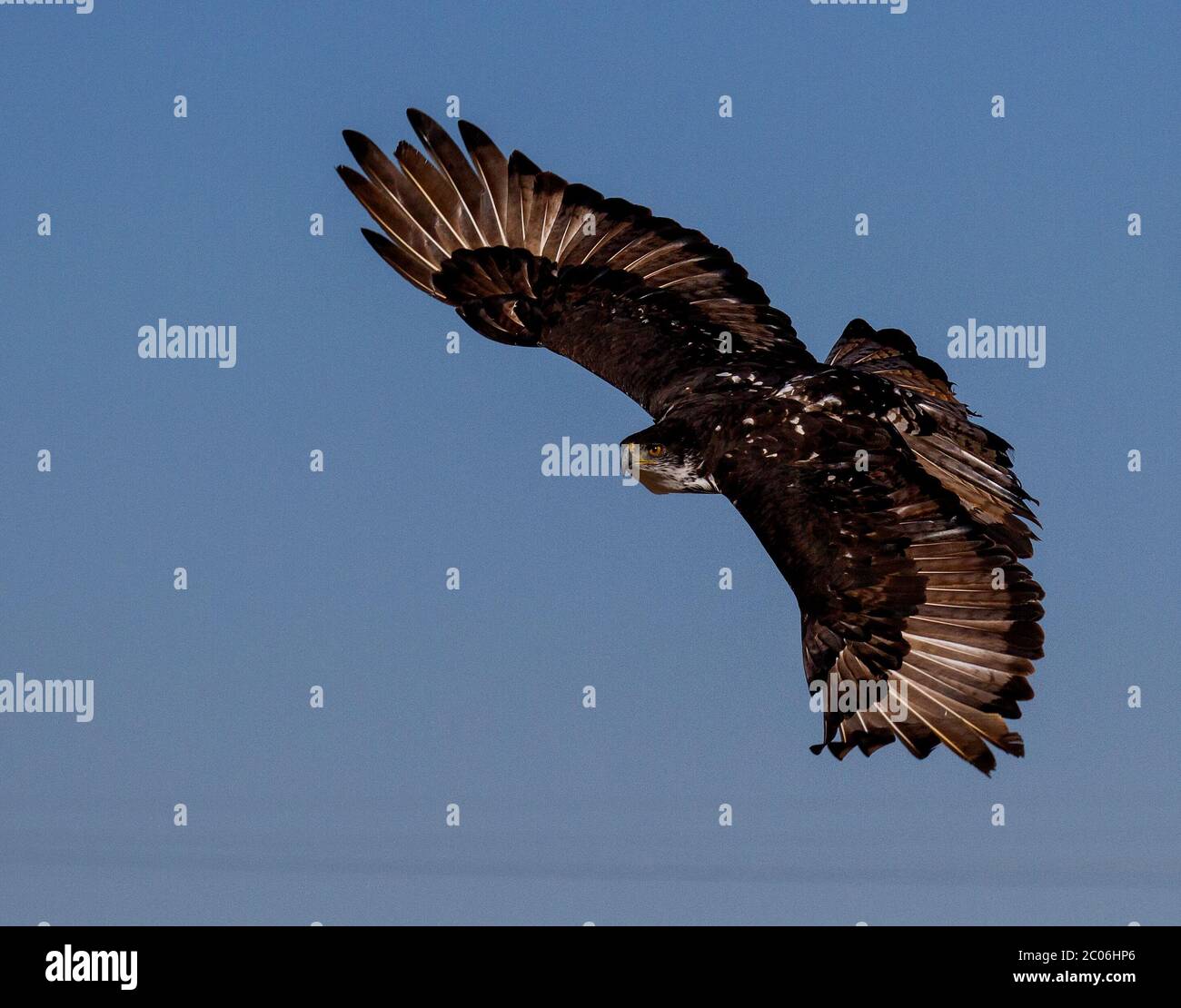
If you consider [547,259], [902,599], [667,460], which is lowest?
[902,599]

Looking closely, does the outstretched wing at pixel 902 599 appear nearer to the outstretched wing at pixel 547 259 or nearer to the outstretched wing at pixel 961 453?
the outstretched wing at pixel 961 453

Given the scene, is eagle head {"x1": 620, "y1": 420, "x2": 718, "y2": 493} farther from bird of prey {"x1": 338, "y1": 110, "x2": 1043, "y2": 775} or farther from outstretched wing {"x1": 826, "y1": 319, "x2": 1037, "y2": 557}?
outstretched wing {"x1": 826, "y1": 319, "x2": 1037, "y2": 557}

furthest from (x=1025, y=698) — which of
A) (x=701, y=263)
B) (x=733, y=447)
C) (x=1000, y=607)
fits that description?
(x=701, y=263)

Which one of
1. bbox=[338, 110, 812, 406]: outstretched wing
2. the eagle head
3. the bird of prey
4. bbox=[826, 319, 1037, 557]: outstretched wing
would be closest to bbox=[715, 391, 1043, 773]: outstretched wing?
the bird of prey

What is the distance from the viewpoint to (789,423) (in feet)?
55.4

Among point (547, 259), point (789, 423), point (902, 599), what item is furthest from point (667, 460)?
point (547, 259)

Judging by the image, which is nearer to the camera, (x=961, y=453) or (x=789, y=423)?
(x=789, y=423)

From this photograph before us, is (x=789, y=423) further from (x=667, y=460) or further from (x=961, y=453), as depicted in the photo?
(x=961, y=453)

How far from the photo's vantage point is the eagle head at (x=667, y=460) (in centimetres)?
1708

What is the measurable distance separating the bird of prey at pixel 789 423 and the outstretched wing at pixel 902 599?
0.06 ft

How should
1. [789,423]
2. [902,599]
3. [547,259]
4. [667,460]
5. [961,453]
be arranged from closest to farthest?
1. [902,599]
2. [789,423]
3. [667,460]
4. [961,453]
5. [547,259]

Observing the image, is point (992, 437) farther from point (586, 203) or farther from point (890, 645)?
point (586, 203)

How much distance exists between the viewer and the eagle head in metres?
17.1

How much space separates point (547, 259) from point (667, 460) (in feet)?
13.0
